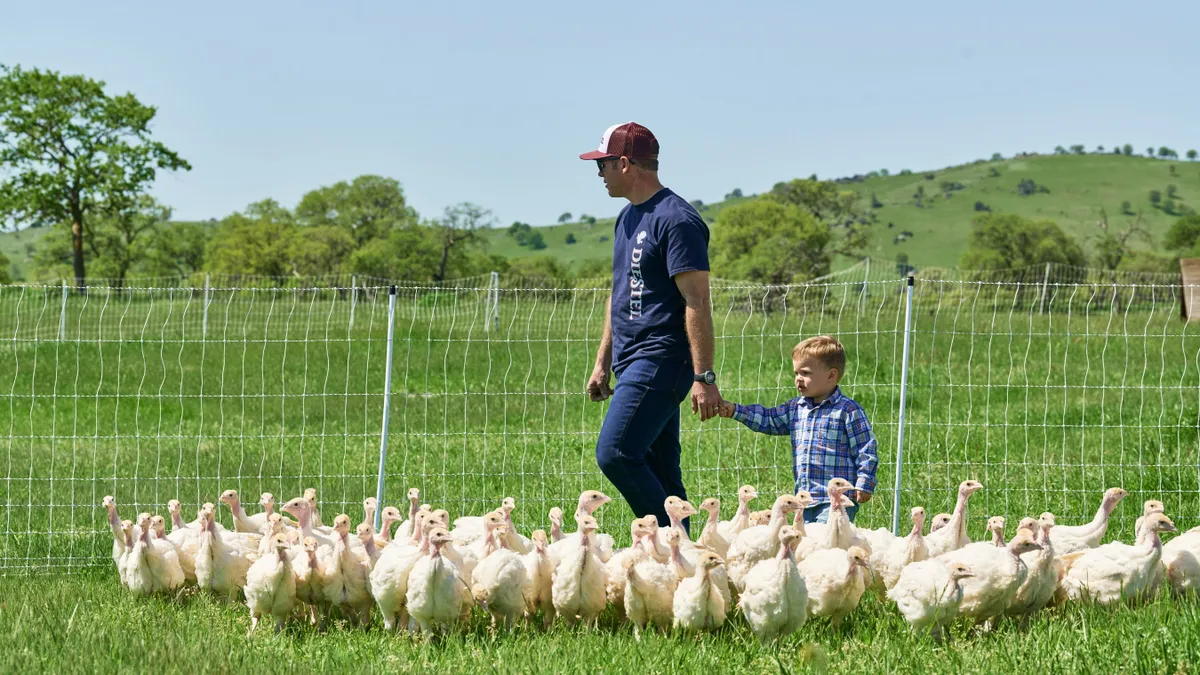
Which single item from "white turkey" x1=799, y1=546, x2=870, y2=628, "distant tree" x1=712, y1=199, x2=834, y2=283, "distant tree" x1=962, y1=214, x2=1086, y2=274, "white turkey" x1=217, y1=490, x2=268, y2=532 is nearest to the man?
"white turkey" x1=799, y1=546, x2=870, y2=628

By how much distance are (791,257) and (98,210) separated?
35.6 metres

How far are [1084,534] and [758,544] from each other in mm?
1740

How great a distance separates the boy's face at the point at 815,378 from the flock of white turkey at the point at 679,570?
2.89ft

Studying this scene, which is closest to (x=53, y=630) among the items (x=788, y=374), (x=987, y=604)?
(x=987, y=604)

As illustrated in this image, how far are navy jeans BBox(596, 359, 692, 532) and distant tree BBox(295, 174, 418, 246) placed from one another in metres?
75.7

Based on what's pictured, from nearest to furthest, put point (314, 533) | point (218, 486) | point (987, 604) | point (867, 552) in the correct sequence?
point (987, 604)
point (867, 552)
point (314, 533)
point (218, 486)

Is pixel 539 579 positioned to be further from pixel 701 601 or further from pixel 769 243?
pixel 769 243

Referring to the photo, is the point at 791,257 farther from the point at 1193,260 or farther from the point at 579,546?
the point at 579,546

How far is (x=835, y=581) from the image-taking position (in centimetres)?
501

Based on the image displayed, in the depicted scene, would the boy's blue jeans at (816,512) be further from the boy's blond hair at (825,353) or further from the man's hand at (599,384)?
the man's hand at (599,384)

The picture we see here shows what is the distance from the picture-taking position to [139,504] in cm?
864

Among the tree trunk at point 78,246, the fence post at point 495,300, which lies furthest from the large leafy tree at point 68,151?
the fence post at point 495,300

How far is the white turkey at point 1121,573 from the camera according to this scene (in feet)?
17.4

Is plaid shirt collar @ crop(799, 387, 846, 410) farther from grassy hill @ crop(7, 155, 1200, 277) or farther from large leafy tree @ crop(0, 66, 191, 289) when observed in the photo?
grassy hill @ crop(7, 155, 1200, 277)
